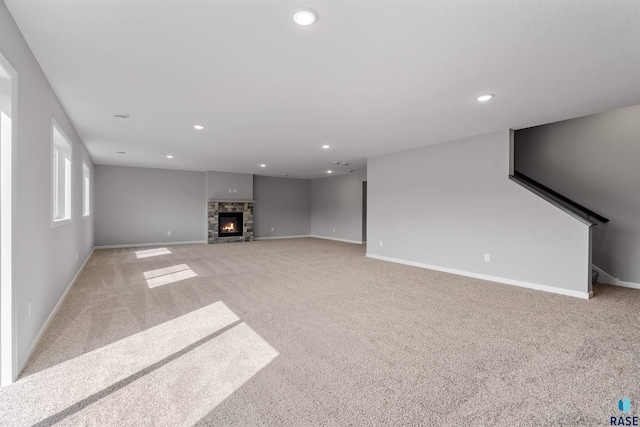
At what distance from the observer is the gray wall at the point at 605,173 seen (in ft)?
14.4

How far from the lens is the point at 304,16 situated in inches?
72.9

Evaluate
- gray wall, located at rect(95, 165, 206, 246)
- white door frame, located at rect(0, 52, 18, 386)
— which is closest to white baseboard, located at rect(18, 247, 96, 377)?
white door frame, located at rect(0, 52, 18, 386)

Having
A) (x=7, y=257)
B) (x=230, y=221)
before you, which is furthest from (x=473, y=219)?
(x=230, y=221)

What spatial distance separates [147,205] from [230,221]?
2.44 m

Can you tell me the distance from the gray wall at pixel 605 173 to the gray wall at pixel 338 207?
5.01 metres

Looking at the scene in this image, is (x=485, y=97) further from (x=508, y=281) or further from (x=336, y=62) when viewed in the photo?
(x=508, y=281)

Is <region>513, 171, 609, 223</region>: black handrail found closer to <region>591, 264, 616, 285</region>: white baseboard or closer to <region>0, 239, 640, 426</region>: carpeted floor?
<region>591, 264, 616, 285</region>: white baseboard

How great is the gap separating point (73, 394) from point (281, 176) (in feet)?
30.2

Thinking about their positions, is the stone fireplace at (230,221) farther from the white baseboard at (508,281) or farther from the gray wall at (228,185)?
the white baseboard at (508,281)

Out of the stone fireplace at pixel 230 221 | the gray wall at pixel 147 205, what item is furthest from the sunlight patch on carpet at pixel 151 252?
the stone fireplace at pixel 230 221

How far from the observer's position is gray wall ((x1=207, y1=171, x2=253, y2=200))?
930 centimetres

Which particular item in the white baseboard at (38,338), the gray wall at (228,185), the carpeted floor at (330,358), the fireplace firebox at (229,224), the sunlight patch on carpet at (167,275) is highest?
the gray wall at (228,185)

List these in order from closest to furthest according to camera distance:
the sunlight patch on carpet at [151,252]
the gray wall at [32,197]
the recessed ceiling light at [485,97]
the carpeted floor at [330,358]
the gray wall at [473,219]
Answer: the carpeted floor at [330,358] < the gray wall at [32,197] < the recessed ceiling light at [485,97] < the gray wall at [473,219] < the sunlight patch on carpet at [151,252]

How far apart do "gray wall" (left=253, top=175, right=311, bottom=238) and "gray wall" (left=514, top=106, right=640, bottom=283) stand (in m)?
7.63
